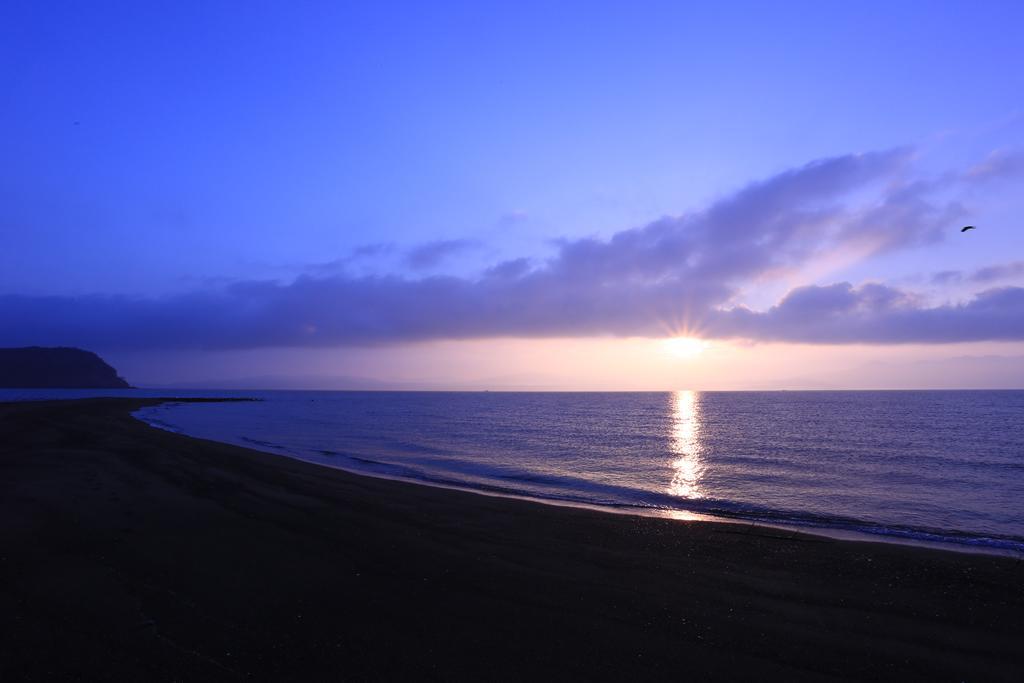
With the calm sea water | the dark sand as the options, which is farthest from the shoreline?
the dark sand

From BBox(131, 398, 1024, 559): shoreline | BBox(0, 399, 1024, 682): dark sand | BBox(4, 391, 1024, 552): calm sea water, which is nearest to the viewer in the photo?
BBox(0, 399, 1024, 682): dark sand

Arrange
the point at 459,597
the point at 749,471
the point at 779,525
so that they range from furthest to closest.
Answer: the point at 749,471 → the point at 779,525 → the point at 459,597

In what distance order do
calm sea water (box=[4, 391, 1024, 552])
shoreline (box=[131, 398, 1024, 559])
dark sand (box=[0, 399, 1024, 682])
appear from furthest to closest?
1. calm sea water (box=[4, 391, 1024, 552])
2. shoreline (box=[131, 398, 1024, 559])
3. dark sand (box=[0, 399, 1024, 682])

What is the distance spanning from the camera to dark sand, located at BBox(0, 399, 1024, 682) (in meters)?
6.62

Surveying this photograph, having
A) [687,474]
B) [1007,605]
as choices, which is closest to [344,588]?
[1007,605]

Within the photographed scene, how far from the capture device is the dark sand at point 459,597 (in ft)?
21.7

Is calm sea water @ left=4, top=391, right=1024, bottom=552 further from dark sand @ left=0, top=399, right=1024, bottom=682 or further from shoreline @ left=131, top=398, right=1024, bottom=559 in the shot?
dark sand @ left=0, top=399, right=1024, bottom=682

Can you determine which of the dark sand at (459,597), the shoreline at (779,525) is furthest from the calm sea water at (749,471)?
the dark sand at (459,597)

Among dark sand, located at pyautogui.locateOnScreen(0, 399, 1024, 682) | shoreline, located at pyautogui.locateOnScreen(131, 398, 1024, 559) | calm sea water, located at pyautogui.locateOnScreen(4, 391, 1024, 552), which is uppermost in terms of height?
dark sand, located at pyautogui.locateOnScreen(0, 399, 1024, 682)

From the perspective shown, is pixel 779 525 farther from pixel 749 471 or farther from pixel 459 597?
pixel 749 471

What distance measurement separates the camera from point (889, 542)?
47.5ft

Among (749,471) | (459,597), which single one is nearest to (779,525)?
(459,597)

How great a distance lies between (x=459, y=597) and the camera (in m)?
8.76

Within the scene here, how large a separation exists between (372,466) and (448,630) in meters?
21.8
